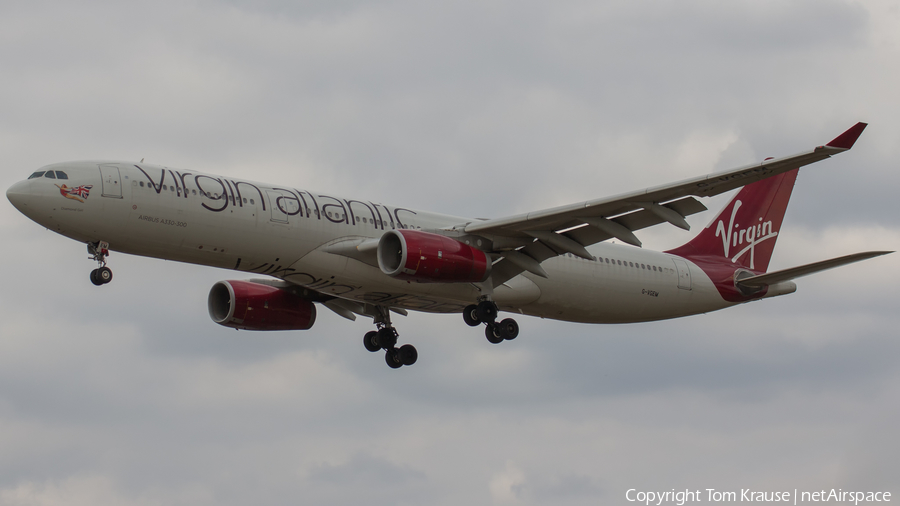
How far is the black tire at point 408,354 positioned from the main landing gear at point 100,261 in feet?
41.6

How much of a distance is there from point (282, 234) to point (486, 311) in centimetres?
742

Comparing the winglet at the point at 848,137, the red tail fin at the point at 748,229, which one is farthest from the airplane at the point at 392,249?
the red tail fin at the point at 748,229

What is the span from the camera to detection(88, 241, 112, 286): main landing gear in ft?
102

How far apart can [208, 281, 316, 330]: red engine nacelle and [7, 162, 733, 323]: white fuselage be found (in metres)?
4.42

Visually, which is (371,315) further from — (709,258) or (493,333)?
(709,258)

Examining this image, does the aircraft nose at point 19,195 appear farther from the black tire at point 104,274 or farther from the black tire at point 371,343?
the black tire at point 371,343

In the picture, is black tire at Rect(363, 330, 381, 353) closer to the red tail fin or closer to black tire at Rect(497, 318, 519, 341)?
black tire at Rect(497, 318, 519, 341)

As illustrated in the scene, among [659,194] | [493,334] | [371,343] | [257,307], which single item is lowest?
[493,334]

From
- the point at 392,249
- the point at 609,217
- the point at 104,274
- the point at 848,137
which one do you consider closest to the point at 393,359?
the point at 392,249

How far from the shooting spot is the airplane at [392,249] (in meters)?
30.6

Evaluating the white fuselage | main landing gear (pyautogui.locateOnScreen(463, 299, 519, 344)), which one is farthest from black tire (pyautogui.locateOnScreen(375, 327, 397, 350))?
main landing gear (pyautogui.locateOnScreen(463, 299, 519, 344))

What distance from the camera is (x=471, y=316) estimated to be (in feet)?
118

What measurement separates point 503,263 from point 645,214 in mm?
5178

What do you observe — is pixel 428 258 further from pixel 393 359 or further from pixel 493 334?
pixel 393 359
